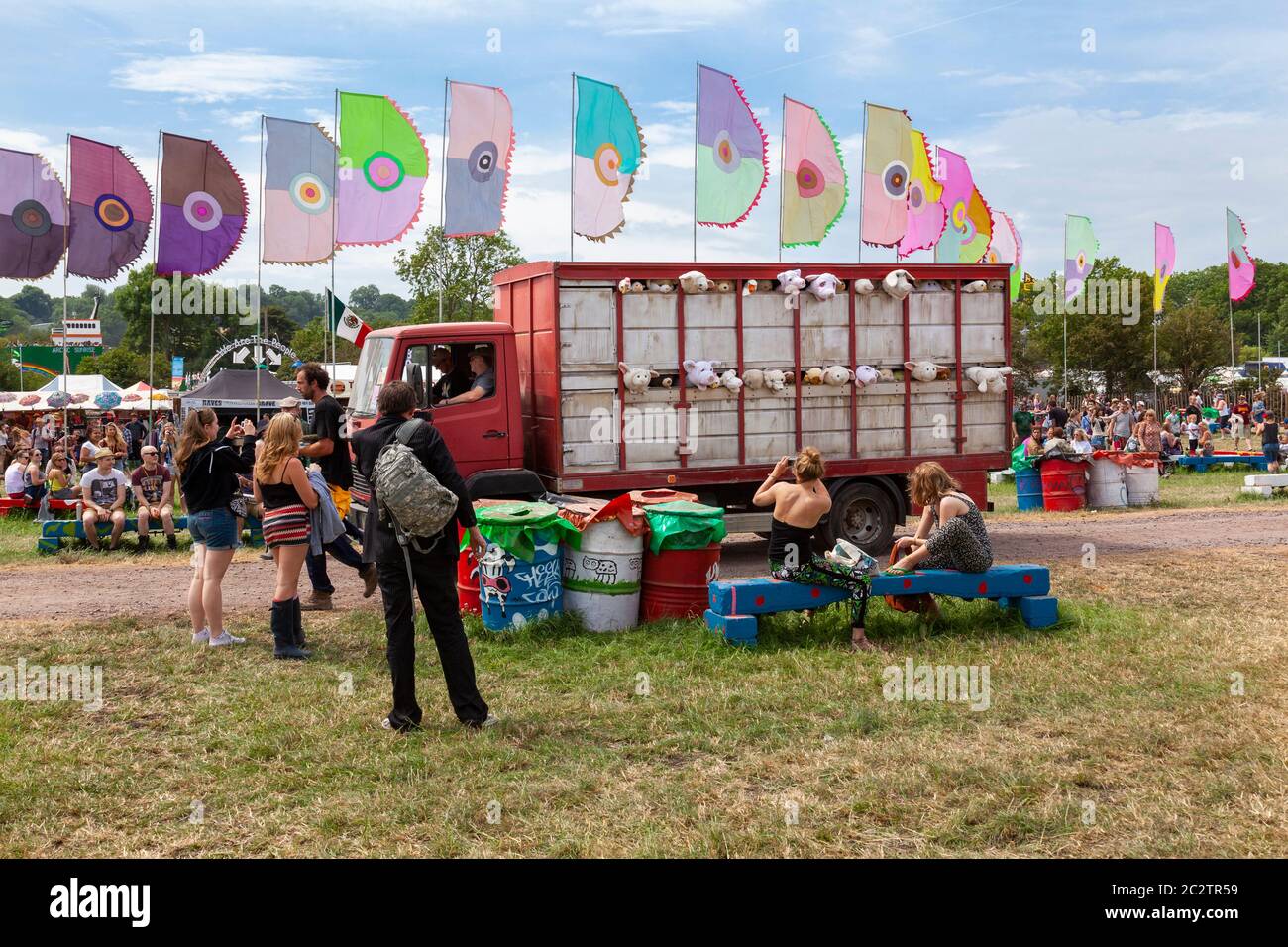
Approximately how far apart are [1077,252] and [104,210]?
2097 cm

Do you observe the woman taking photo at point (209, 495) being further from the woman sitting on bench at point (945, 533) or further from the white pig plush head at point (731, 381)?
the white pig plush head at point (731, 381)

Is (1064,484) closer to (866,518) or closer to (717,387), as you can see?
(866,518)

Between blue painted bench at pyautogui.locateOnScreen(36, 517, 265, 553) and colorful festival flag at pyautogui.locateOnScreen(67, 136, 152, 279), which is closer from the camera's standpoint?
blue painted bench at pyautogui.locateOnScreen(36, 517, 265, 553)

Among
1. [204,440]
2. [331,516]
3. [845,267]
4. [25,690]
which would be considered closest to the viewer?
[25,690]

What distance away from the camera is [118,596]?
10016mm

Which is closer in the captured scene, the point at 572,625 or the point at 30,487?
the point at 572,625

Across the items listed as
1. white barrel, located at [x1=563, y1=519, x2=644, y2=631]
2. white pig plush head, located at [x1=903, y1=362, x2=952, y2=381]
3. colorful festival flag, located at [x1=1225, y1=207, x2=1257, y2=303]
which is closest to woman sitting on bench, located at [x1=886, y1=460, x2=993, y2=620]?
white barrel, located at [x1=563, y1=519, x2=644, y2=631]

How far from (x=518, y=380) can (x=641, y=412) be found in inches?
48.7

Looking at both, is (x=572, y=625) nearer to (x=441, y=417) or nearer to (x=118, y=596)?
(x=441, y=417)

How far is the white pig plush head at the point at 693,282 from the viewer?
10844mm

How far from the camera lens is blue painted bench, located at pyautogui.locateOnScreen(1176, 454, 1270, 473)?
75.8 ft

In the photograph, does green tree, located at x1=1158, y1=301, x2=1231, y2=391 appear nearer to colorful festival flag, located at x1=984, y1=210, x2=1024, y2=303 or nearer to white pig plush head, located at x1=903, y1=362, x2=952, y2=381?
colorful festival flag, located at x1=984, y1=210, x2=1024, y2=303

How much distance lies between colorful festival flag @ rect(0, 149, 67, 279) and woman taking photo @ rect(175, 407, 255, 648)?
862 centimetres
